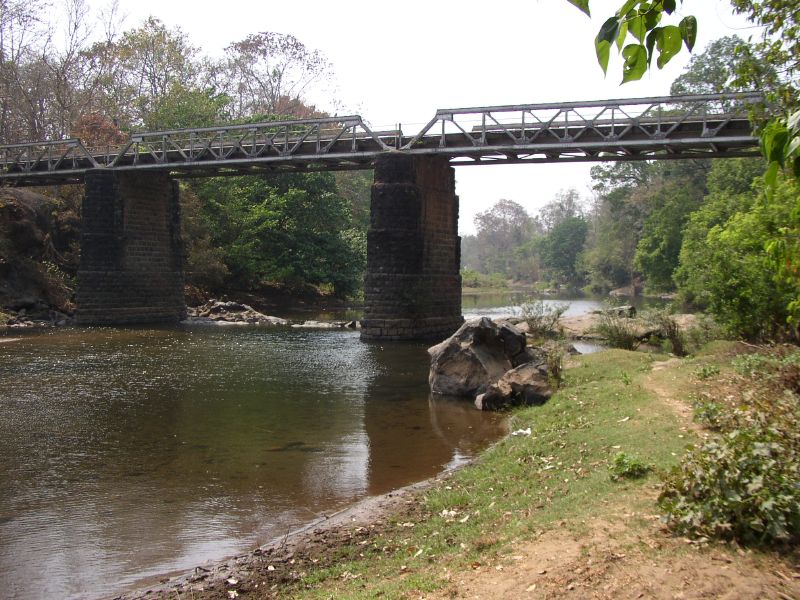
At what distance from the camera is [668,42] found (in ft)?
8.69

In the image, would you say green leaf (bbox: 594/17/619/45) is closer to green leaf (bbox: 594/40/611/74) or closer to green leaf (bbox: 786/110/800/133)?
green leaf (bbox: 594/40/611/74)

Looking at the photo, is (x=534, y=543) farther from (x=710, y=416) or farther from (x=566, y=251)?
(x=566, y=251)

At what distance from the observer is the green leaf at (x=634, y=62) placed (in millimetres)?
2619

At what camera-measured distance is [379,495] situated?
8.96m

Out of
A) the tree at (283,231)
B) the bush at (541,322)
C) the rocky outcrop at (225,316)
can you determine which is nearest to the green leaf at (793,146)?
the bush at (541,322)

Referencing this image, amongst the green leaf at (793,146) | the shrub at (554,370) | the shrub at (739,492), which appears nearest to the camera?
the green leaf at (793,146)

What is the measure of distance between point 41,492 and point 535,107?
21.6m

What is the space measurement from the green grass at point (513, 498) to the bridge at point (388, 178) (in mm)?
15565

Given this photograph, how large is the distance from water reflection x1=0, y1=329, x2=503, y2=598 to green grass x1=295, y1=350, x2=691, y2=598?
1280 mm

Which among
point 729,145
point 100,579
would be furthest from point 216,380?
point 729,145

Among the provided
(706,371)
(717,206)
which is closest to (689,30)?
(706,371)

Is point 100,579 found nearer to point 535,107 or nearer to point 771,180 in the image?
point 771,180

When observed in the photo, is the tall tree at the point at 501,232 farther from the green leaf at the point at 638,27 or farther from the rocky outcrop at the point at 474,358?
the green leaf at the point at 638,27

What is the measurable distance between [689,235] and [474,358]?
2543cm
